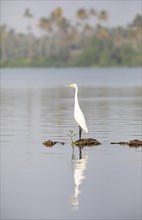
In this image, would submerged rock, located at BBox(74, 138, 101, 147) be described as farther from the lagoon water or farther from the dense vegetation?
the dense vegetation

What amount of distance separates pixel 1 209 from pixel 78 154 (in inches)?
186

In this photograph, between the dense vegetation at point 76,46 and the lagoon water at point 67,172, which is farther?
the dense vegetation at point 76,46

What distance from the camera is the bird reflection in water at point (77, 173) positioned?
12.1m

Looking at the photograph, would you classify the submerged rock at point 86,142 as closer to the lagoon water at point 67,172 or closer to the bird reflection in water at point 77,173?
the lagoon water at point 67,172

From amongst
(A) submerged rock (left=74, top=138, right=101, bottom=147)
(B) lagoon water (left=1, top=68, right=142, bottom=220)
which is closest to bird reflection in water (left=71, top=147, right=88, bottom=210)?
(B) lagoon water (left=1, top=68, right=142, bottom=220)

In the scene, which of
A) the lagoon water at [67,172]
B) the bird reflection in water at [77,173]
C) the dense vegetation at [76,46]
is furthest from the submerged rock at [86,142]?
the dense vegetation at [76,46]

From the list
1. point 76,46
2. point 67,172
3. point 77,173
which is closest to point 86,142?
point 67,172

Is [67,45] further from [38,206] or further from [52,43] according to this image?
[38,206]

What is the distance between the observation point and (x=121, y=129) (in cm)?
2086

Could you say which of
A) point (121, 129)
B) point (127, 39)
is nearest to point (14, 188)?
point (121, 129)

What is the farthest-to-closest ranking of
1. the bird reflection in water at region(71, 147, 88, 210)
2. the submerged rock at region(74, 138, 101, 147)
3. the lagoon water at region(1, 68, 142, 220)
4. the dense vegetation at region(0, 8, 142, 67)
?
the dense vegetation at region(0, 8, 142, 67) < the submerged rock at region(74, 138, 101, 147) < the bird reflection in water at region(71, 147, 88, 210) < the lagoon water at region(1, 68, 142, 220)

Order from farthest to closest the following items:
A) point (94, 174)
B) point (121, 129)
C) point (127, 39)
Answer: point (127, 39) → point (121, 129) → point (94, 174)

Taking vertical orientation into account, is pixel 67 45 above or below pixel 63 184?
above

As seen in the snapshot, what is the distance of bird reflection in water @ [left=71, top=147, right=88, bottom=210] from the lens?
12.1 m
